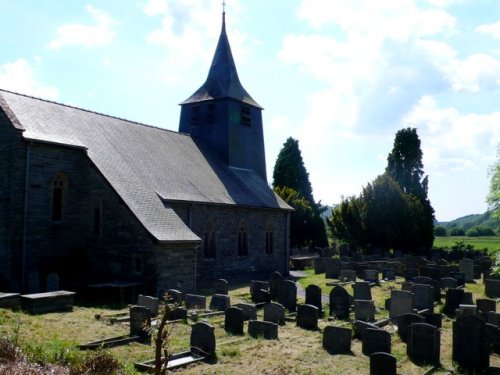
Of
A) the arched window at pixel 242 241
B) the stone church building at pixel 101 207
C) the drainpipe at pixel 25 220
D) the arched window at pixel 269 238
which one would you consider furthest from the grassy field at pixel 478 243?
the drainpipe at pixel 25 220

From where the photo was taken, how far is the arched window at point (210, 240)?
80.8ft

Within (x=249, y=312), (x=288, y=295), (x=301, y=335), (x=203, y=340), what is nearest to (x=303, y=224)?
(x=288, y=295)

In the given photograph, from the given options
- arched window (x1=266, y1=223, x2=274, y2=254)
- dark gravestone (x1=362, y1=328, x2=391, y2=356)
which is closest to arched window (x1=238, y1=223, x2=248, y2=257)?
arched window (x1=266, y1=223, x2=274, y2=254)

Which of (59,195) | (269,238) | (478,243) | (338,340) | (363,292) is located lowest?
(338,340)

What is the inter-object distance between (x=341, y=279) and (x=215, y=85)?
1490 centimetres

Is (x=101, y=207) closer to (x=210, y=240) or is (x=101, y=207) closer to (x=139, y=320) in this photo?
(x=210, y=240)

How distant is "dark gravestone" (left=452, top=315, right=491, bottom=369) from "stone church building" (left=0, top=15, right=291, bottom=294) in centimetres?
1028

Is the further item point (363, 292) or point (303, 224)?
point (303, 224)

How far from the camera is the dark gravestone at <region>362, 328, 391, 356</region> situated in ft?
38.5

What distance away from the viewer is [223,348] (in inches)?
468

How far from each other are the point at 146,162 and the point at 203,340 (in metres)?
14.0

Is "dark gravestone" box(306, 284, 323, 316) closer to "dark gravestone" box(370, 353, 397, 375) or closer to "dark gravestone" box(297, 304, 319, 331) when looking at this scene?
"dark gravestone" box(297, 304, 319, 331)

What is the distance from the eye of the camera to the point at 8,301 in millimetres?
14203

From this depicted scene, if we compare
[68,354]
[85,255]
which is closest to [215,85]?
[85,255]
